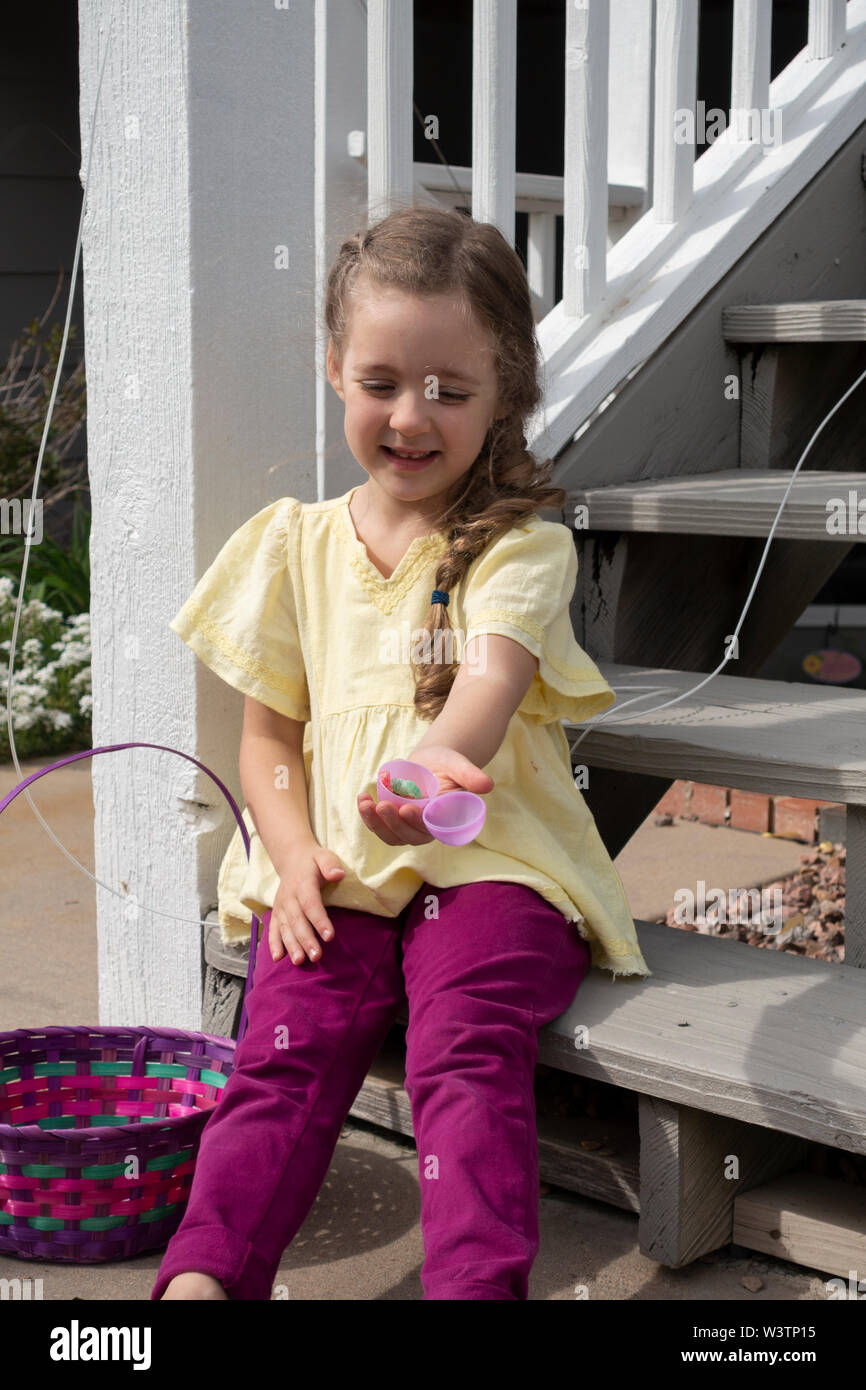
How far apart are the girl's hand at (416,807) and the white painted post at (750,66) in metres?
1.69

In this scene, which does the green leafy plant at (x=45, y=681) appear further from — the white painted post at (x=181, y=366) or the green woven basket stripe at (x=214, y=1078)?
the green woven basket stripe at (x=214, y=1078)

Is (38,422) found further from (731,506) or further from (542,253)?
(731,506)

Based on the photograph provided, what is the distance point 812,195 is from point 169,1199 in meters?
2.01

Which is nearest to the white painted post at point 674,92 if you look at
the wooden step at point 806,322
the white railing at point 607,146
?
the white railing at point 607,146

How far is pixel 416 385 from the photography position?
1.76 m

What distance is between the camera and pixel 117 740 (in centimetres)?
218

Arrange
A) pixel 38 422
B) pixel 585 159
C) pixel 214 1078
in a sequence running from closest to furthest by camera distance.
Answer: pixel 214 1078 < pixel 585 159 < pixel 38 422

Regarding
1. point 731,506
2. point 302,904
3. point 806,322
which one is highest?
point 806,322

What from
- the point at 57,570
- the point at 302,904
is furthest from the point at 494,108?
the point at 57,570

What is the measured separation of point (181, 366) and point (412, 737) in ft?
2.02

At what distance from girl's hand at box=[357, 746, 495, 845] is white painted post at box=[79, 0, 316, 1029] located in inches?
26.3

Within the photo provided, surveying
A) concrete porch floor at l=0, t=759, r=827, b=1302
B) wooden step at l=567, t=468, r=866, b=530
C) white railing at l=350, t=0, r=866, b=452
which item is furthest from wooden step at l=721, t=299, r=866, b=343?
concrete porch floor at l=0, t=759, r=827, b=1302

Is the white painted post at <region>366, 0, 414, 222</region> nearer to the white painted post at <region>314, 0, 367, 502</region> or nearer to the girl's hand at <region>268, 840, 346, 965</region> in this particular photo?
the white painted post at <region>314, 0, 367, 502</region>
